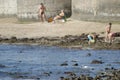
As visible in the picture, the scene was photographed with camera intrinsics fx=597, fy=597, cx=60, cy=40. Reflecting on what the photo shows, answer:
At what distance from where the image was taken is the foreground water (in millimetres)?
18875

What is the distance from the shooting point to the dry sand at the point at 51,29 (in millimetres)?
30203

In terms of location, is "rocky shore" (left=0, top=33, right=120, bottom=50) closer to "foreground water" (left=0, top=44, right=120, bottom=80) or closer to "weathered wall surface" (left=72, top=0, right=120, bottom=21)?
"foreground water" (left=0, top=44, right=120, bottom=80)

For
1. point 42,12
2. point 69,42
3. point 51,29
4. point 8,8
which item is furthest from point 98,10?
point 8,8

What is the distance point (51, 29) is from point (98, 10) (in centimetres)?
275

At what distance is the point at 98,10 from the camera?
32.0 metres

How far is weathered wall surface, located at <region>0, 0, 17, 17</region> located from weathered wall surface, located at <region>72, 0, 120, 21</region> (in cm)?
723

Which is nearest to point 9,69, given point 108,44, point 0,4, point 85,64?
point 85,64

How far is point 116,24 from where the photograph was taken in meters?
30.5

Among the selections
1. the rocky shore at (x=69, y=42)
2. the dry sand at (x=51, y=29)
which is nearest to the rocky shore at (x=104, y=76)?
the rocky shore at (x=69, y=42)

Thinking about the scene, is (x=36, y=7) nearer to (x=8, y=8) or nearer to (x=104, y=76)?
(x=8, y=8)

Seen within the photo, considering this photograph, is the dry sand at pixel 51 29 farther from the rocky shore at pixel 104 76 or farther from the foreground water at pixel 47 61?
the rocky shore at pixel 104 76

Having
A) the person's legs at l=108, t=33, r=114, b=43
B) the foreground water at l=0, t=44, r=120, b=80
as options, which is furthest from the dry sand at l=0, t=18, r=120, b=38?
the foreground water at l=0, t=44, r=120, b=80

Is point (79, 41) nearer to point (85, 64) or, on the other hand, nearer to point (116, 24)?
point (116, 24)

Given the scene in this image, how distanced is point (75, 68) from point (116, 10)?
37.2ft
